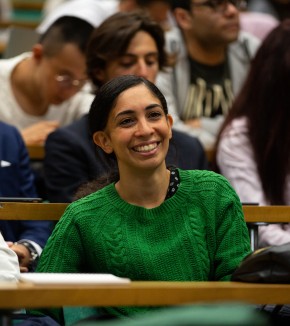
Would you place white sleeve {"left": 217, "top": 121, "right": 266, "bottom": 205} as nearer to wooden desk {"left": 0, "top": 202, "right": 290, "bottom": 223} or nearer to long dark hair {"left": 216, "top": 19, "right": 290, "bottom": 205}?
long dark hair {"left": 216, "top": 19, "right": 290, "bottom": 205}

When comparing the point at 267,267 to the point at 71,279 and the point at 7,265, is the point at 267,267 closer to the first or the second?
the point at 71,279

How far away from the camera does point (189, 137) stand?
344 cm

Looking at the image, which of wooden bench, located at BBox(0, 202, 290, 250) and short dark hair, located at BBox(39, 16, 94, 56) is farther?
short dark hair, located at BBox(39, 16, 94, 56)

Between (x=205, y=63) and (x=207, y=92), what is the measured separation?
0.15 meters

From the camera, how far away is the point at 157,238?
99.0 inches

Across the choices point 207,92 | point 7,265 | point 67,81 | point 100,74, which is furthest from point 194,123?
point 7,265

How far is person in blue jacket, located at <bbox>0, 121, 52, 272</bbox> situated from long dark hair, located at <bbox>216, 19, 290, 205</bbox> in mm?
720

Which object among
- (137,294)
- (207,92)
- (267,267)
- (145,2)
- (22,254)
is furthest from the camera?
(145,2)

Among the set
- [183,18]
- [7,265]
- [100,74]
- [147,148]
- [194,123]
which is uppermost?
[147,148]

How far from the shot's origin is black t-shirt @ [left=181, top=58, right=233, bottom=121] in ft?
13.6

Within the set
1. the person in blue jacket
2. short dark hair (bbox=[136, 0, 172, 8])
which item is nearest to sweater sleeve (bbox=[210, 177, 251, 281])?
the person in blue jacket

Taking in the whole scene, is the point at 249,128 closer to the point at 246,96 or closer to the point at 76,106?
the point at 246,96

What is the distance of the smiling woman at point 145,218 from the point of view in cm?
249

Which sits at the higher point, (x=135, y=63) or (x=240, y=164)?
(x=135, y=63)
